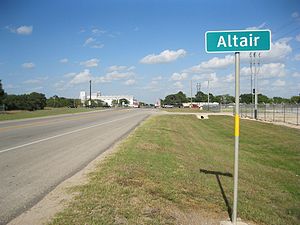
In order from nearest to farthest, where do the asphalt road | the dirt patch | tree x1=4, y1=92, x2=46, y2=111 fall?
the dirt patch → the asphalt road → tree x1=4, y1=92, x2=46, y2=111

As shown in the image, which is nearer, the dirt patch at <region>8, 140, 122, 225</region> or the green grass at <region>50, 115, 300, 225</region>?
the dirt patch at <region>8, 140, 122, 225</region>

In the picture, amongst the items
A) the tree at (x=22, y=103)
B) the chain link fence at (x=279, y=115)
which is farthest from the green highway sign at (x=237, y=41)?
the tree at (x=22, y=103)

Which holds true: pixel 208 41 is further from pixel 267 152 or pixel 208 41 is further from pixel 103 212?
pixel 267 152

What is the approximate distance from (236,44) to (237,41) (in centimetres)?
5

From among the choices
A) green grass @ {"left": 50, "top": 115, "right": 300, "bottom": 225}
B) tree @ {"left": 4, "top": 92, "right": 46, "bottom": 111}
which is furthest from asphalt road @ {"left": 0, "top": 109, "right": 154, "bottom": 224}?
tree @ {"left": 4, "top": 92, "right": 46, "bottom": 111}

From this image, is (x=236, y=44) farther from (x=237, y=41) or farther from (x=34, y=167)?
(x=34, y=167)

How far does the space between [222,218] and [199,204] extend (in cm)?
68

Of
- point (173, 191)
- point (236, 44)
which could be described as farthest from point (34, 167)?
point (236, 44)

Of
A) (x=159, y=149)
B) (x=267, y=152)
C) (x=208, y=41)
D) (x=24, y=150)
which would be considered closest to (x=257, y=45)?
(x=208, y=41)

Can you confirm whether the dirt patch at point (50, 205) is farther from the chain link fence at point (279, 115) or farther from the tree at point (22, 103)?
the tree at point (22, 103)

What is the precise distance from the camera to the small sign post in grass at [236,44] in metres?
5.30

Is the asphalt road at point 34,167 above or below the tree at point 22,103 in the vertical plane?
below

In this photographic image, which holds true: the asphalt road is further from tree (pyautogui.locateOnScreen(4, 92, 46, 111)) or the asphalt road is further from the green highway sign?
tree (pyautogui.locateOnScreen(4, 92, 46, 111))

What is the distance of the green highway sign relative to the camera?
5.30m
